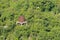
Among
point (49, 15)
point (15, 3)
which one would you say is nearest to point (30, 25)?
point (49, 15)

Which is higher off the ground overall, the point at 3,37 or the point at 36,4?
the point at 36,4

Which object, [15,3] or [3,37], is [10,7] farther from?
[3,37]

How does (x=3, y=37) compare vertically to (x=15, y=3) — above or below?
below

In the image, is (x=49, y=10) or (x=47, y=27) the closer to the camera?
(x=47, y=27)

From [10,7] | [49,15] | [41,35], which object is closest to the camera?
[41,35]

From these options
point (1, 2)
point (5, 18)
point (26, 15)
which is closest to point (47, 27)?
point (26, 15)

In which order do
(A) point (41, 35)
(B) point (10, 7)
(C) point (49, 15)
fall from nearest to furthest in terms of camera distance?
(A) point (41, 35) → (C) point (49, 15) → (B) point (10, 7)

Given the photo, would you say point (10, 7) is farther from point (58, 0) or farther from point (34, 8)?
point (58, 0)
